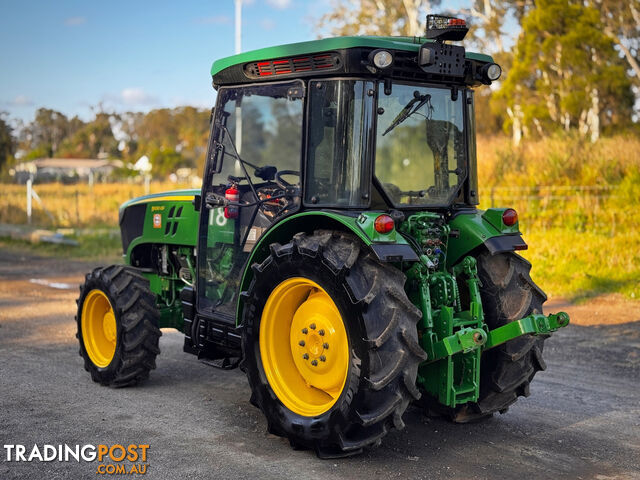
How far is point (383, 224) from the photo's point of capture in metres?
4.75

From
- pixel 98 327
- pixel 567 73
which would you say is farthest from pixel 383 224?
pixel 567 73

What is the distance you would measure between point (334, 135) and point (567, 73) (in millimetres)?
28629

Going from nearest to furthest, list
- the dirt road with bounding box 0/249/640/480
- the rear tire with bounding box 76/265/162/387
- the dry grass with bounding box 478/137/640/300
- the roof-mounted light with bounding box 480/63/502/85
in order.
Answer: the dirt road with bounding box 0/249/640/480 < the roof-mounted light with bounding box 480/63/502/85 < the rear tire with bounding box 76/265/162/387 < the dry grass with bounding box 478/137/640/300

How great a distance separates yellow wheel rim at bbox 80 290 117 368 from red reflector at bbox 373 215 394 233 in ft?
10.4

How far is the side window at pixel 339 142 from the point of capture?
5066 mm

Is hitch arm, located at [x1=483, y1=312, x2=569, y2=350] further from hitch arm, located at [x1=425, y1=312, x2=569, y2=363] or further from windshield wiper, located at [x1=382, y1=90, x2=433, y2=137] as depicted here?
windshield wiper, located at [x1=382, y1=90, x2=433, y2=137]

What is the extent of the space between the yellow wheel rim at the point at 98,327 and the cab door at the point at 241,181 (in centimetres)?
114

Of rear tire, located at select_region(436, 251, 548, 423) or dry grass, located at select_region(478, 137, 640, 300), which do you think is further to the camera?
dry grass, located at select_region(478, 137, 640, 300)

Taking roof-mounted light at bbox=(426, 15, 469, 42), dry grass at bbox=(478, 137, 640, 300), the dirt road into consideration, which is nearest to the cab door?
the dirt road

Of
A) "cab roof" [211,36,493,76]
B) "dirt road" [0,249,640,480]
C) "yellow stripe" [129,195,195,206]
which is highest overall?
"cab roof" [211,36,493,76]

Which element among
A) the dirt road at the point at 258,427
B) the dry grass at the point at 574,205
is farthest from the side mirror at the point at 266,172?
Result: the dry grass at the point at 574,205

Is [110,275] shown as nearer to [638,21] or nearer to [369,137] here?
[369,137]

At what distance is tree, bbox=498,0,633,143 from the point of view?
30203mm

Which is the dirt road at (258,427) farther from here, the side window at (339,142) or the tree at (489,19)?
the tree at (489,19)
